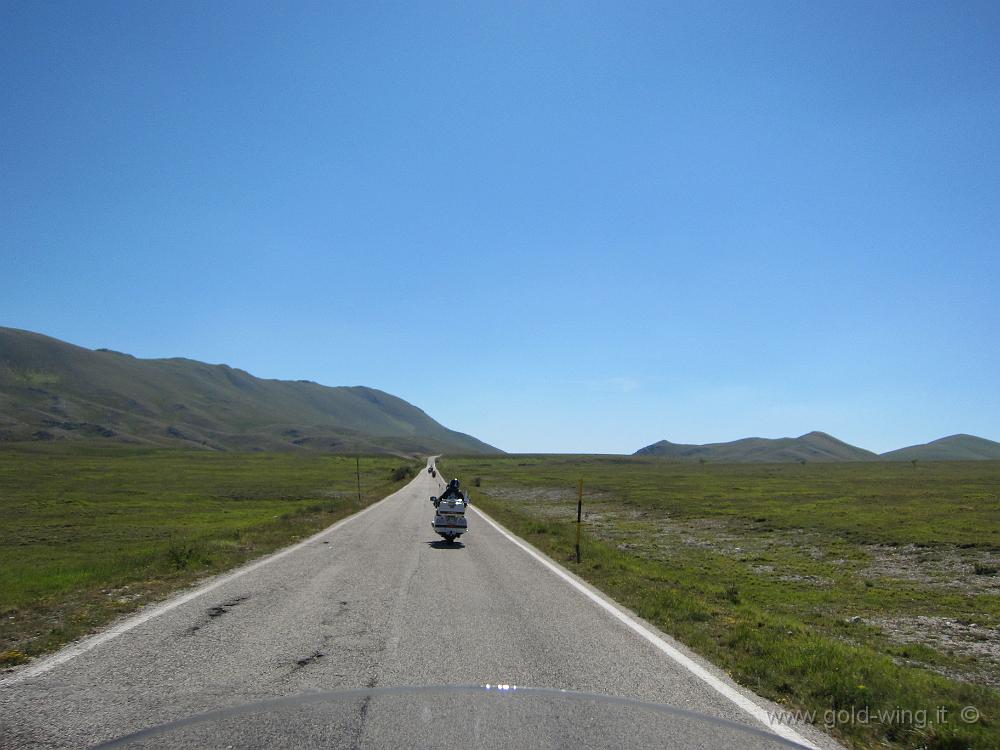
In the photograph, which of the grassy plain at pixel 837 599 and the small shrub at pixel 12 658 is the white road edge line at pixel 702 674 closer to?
the grassy plain at pixel 837 599

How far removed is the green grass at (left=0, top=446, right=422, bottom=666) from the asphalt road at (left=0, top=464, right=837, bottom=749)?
1498mm

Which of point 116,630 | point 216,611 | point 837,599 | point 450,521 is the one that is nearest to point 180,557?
point 216,611

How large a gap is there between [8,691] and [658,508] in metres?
42.7

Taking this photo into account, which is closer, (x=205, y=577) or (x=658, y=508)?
(x=205, y=577)

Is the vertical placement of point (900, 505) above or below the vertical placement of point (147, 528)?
above

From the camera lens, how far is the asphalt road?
212 inches

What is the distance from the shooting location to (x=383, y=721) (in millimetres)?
5559

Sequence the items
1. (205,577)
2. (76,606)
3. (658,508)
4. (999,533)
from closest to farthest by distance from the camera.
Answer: (76,606), (205,577), (999,533), (658,508)

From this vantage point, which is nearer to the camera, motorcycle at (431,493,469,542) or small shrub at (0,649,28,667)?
small shrub at (0,649,28,667)

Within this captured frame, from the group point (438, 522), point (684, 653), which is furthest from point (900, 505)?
point (684, 653)

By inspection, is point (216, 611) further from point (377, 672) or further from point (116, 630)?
point (377, 672)

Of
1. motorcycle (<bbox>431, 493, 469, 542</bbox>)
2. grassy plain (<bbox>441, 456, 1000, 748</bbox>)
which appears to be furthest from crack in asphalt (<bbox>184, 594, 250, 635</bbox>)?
motorcycle (<bbox>431, 493, 469, 542</bbox>)

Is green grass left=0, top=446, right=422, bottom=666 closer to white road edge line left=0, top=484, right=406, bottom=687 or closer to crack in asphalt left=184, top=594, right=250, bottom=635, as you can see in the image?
white road edge line left=0, top=484, right=406, bottom=687

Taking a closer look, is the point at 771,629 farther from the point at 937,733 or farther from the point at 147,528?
the point at 147,528
